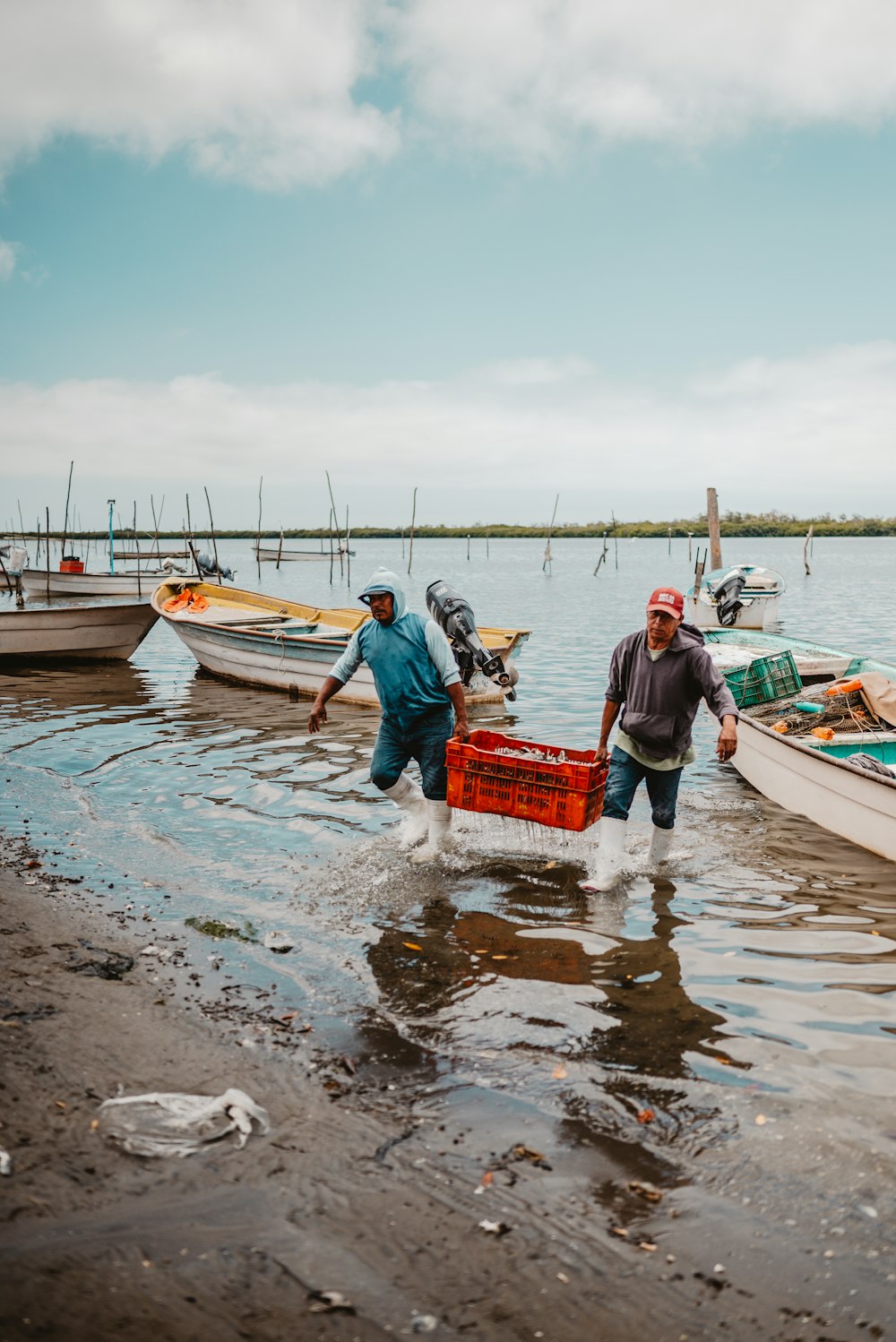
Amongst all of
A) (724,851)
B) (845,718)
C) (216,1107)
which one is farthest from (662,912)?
(845,718)

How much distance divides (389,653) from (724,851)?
346 cm

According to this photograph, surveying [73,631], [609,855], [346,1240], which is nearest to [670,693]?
[609,855]

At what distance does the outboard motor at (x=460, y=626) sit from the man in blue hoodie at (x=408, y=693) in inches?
204

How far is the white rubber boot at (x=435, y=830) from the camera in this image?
300 inches

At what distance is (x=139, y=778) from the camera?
1077cm

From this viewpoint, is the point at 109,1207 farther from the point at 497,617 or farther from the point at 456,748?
the point at 497,617

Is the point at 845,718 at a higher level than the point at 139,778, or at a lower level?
higher

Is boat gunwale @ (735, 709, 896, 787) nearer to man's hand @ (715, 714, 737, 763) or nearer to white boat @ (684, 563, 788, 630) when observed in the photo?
man's hand @ (715, 714, 737, 763)

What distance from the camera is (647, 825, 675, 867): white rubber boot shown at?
24.1ft

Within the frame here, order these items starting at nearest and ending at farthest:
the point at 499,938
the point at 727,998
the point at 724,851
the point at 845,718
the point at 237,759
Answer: the point at 727,998
the point at 499,938
the point at 724,851
the point at 845,718
the point at 237,759

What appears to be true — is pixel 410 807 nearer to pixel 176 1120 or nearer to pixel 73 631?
pixel 176 1120

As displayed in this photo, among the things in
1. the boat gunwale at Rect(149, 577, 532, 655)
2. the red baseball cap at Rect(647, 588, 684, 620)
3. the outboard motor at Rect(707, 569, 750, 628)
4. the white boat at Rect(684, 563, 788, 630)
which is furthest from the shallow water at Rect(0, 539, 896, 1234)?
the white boat at Rect(684, 563, 788, 630)

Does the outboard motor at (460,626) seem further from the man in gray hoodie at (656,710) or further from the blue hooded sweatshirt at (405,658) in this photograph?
the man in gray hoodie at (656,710)

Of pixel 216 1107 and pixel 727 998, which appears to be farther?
pixel 727 998
